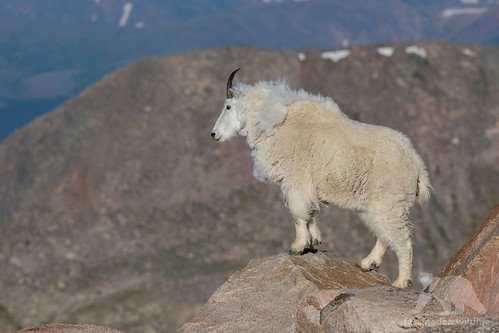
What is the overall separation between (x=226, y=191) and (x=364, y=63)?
40.6 meters

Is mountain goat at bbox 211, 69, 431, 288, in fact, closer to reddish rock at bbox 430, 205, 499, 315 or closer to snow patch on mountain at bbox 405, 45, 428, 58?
reddish rock at bbox 430, 205, 499, 315

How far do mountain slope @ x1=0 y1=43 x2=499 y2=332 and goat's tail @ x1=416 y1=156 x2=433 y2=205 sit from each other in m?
77.9

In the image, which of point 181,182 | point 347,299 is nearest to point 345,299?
point 347,299

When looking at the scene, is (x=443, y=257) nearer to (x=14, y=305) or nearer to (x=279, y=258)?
(x=14, y=305)

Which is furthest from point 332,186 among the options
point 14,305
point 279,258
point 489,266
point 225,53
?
point 225,53

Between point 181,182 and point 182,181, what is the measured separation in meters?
0.31

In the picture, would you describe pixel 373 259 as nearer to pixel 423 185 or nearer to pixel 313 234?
pixel 313 234

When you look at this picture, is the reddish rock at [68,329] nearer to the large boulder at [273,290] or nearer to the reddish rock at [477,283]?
the large boulder at [273,290]

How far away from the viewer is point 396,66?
452 feet

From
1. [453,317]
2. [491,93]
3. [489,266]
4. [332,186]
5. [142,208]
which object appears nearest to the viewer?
[453,317]

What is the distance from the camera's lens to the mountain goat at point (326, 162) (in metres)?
16.4

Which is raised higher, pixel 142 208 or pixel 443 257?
pixel 142 208

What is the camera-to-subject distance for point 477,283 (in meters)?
12.2

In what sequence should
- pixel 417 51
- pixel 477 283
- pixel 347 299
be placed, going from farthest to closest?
1. pixel 417 51
2. pixel 477 283
3. pixel 347 299
